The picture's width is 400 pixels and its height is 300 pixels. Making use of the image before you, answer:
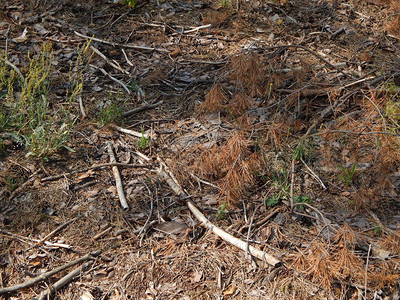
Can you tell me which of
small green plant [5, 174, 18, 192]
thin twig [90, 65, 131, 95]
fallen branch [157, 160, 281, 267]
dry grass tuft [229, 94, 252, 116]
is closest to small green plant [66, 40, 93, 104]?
thin twig [90, 65, 131, 95]

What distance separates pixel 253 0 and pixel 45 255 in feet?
13.8

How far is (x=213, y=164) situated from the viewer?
11.5 ft

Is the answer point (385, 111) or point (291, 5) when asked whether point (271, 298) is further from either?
point (291, 5)

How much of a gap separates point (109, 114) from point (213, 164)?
1.22 metres

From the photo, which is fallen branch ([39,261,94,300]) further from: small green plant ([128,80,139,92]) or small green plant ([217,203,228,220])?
small green plant ([128,80,139,92])

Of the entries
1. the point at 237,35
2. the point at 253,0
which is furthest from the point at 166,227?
the point at 253,0

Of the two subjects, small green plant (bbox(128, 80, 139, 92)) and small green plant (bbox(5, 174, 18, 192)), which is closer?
small green plant (bbox(5, 174, 18, 192))

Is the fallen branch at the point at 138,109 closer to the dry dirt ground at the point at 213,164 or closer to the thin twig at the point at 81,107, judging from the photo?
the dry dirt ground at the point at 213,164

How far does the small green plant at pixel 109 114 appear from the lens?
408 centimetres

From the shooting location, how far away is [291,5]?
18.5ft

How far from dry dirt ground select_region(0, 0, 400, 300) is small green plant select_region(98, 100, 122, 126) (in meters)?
0.02

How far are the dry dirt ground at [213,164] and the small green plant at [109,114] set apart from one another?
2 cm

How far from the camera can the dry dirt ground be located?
9.29 feet

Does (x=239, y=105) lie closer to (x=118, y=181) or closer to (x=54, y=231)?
(x=118, y=181)
